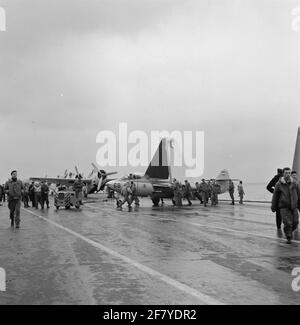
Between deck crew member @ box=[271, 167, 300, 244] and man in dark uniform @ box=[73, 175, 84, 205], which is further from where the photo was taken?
man in dark uniform @ box=[73, 175, 84, 205]

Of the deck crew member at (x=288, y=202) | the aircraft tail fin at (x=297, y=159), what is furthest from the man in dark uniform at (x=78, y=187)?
the deck crew member at (x=288, y=202)

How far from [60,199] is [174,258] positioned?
55.0 feet

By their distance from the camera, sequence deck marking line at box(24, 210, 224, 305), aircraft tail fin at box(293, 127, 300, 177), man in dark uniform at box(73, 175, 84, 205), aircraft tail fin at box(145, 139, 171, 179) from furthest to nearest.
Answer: aircraft tail fin at box(145, 139, 171, 179) < man in dark uniform at box(73, 175, 84, 205) < aircraft tail fin at box(293, 127, 300, 177) < deck marking line at box(24, 210, 224, 305)

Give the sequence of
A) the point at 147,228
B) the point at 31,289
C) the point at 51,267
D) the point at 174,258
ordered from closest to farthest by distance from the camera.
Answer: the point at 31,289 < the point at 51,267 < the point at 174,258 < the point at 147,228

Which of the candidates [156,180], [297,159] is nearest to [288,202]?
[297,159]

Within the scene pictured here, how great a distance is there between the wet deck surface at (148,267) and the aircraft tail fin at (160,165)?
18.4 m

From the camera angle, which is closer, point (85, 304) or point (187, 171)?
point (85, 304)

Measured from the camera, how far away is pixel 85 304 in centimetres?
476

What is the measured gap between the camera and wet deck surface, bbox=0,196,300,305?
16.8 feet

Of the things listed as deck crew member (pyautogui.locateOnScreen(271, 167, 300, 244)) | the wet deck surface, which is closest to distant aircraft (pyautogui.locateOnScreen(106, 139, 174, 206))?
the wet deck surface

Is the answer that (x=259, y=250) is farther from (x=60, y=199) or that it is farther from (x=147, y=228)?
(x=60, y=199)

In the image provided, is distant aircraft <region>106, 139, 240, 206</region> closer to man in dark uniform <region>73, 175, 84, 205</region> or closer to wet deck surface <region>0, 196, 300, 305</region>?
man in dark uniform <region>73, 175, 84, 205</region>
